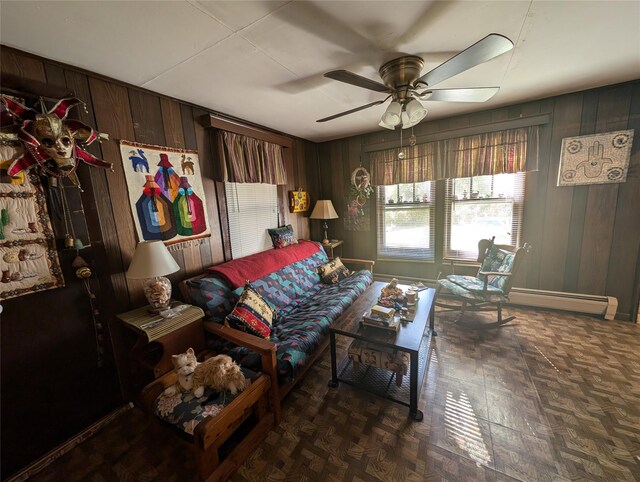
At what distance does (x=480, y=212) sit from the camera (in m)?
3.05

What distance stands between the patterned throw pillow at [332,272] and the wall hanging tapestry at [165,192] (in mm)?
1428

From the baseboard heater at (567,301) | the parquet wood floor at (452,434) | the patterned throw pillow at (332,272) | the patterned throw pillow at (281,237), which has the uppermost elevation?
the patterned throw pillow at (281,237)

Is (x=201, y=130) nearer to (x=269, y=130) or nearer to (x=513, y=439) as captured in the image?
(x=269, y=130)

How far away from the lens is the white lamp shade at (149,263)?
155cm

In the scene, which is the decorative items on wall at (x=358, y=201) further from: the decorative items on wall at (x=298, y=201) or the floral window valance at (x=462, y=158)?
the decorative items on wall at (x=298, y=201)

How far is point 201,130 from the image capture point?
7.34ft

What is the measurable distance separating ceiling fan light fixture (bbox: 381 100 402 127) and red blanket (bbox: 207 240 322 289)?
1.74m

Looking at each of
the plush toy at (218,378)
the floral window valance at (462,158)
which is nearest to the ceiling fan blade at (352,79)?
the plush toy at (218,378)

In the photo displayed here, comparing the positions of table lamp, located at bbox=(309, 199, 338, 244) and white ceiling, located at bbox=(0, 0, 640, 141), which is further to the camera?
table lamp, located at bbox=(309, 199, 338, 244)

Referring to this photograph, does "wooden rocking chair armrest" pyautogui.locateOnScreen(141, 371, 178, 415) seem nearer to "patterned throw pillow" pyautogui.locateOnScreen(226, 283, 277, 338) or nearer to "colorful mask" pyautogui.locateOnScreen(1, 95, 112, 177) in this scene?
"patterned throw pillow" pyautogui.locateOnScreen(226, 283, 277, 338)

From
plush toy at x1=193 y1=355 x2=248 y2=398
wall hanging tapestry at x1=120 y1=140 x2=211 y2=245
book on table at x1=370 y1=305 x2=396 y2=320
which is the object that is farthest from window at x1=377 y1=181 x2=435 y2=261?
plush toy at x1=193 y1=355 x2=248 y2=398

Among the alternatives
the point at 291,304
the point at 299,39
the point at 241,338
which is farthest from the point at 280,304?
the point at 299,39

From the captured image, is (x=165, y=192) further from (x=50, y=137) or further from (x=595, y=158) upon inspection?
(x=595, y=158)

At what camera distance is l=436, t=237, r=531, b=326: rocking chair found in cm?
252
